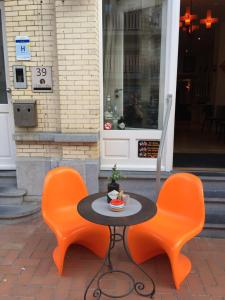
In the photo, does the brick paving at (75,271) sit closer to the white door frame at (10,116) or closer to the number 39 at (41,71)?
the white door frame at (10,116)

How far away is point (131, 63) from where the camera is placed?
13.3 ft

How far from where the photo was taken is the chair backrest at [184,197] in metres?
2.54

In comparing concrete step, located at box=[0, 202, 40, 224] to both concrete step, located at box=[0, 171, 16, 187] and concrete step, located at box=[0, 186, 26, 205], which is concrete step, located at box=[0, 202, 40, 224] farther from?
concrete step, located at box=[0, 171, 16, 187]

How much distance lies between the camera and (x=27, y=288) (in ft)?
7.89

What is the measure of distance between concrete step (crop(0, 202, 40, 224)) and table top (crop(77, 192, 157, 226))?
1322 millimetres

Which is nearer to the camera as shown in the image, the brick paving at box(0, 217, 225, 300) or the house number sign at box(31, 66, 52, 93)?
the brick paving at box(0, 217, 225, 300)

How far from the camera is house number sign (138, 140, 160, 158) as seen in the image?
4.02 metres

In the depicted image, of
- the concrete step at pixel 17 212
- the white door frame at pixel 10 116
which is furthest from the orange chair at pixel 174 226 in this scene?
the white door frame at pixel 10 116

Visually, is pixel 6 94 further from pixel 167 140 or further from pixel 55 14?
pixel 167 140

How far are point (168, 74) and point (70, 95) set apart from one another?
1337 mm

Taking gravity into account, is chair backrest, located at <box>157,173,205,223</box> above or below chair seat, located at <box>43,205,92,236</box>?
above

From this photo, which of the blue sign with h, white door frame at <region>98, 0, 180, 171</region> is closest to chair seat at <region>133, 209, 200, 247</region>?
white door frame at <region>98, 0, 180, 171</region>

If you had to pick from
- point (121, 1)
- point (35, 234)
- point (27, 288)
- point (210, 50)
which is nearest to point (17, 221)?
point (35, 234)

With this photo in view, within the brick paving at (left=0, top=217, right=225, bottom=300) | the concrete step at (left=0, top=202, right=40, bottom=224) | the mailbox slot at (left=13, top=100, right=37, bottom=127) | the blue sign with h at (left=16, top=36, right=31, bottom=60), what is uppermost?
the blue sign with h at (left=16, top=36, right=31, bottom=60)
